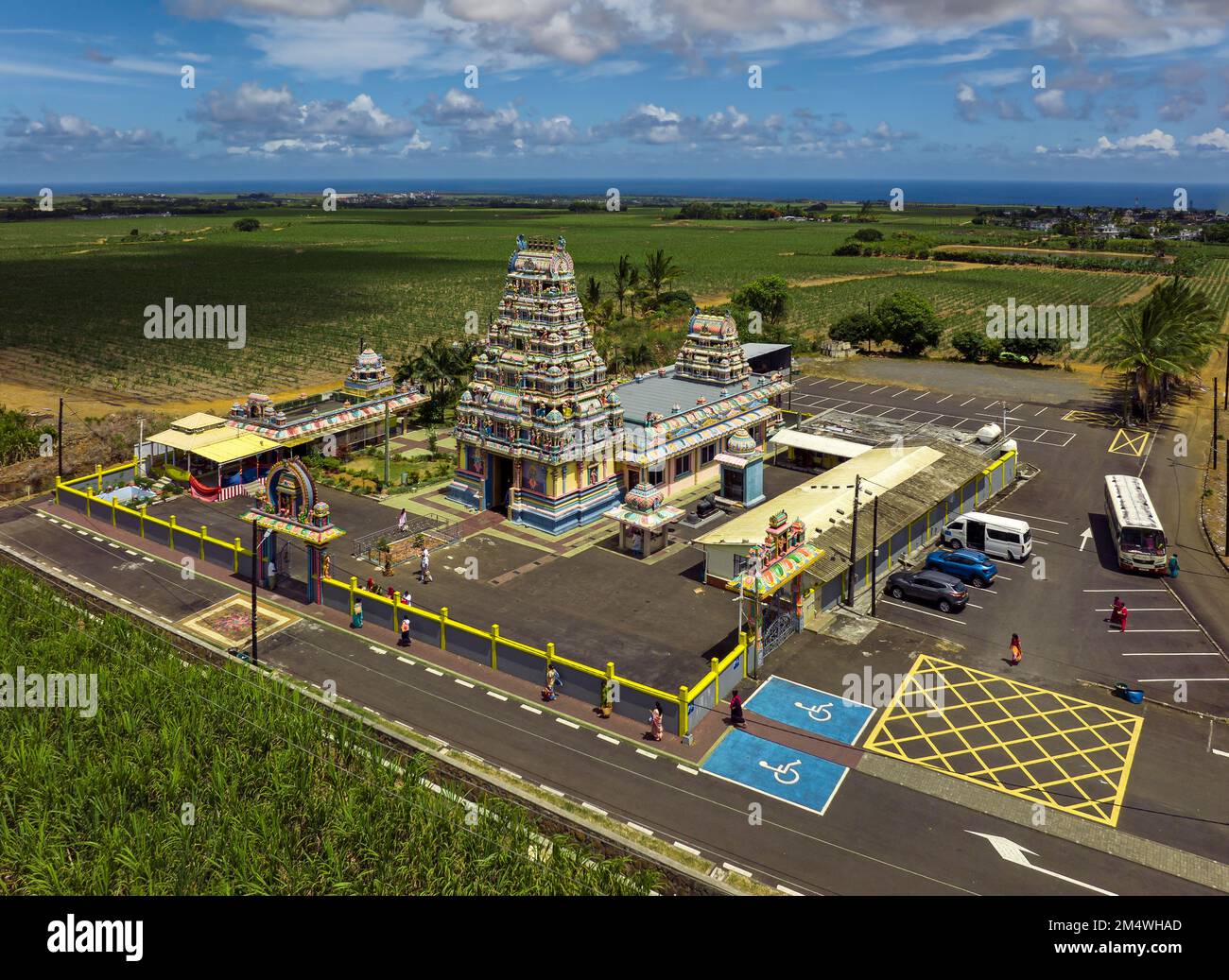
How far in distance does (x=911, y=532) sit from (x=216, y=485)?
138 ft

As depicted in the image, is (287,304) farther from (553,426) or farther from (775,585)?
(775,585)

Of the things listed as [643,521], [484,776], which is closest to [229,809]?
[484,776]

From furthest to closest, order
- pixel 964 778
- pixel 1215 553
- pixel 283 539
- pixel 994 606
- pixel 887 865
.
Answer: pixel 1215 553, pixel 283 539, pixel 994 606, pixel 964 778, pixel 887 865

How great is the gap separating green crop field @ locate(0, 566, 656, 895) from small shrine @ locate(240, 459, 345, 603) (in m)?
9.17

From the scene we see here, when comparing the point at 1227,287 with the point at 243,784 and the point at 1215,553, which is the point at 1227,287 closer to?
the point at 1215,553

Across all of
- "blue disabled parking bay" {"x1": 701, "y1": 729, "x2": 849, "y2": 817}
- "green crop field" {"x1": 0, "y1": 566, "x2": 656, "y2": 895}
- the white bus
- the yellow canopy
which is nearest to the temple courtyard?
the yellow canopy

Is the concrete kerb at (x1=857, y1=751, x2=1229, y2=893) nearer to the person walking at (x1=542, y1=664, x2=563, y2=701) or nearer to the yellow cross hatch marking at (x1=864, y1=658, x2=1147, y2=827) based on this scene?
the yellow cross hatch marking at (x1=864, y1=658, x2=1147, y2=827)

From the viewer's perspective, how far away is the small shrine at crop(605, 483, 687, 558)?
1905 inches

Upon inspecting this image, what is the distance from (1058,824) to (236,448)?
49.8 m

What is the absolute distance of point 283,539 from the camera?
46.0 meters

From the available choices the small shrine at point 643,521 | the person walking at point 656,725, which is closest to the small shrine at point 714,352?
the small shrine at point 643,521

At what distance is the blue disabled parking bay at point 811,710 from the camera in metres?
33.4
